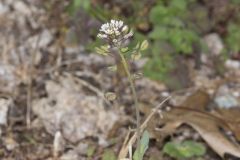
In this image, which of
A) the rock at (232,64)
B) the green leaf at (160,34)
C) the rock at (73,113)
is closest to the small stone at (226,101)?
the rock at (232,64)

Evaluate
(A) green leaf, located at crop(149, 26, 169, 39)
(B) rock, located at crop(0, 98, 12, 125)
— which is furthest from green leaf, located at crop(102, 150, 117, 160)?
(A) green leaf, located at crop(149, 26, 169, 39)

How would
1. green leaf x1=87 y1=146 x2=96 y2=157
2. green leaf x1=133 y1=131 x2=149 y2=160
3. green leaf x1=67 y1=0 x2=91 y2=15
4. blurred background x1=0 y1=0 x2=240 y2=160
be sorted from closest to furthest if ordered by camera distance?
1. green leaf x1=133 y1=131 x2=149 y2=160
2. green leaf x1=87 y1=146 x2=96 y2=157
3. blurred background x1=0 y1=0 x2=240 y2=160
4. green leaf x1=67 y1=0 x2=91 y2=15

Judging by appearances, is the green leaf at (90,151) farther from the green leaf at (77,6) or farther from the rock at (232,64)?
the rock at (232,64)

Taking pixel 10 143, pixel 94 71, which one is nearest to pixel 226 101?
pixel 94 71

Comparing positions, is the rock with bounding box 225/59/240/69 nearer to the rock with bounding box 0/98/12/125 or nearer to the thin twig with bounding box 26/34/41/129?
the thin twig with bounding box 26/34/41/129

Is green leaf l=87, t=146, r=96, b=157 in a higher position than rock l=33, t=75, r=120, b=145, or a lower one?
lower

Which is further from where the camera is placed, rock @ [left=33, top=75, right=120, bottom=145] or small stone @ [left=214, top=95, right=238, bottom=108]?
small stone @ [left=214, top=95, right=238, bottom=108]

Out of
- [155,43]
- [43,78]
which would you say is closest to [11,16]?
[43,78]
